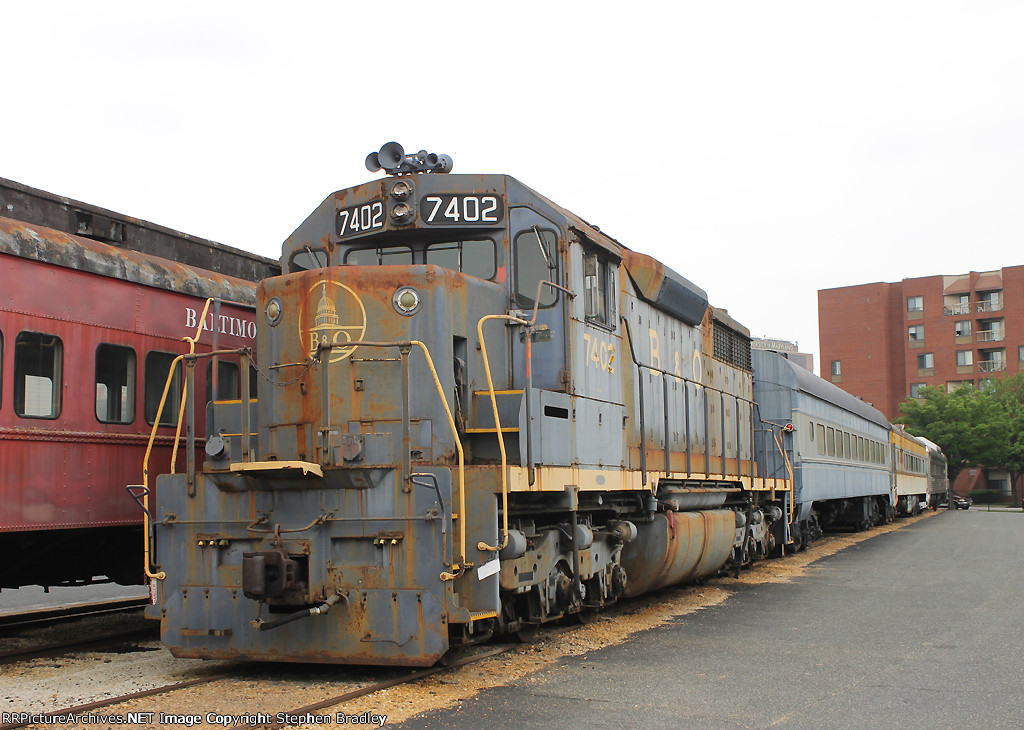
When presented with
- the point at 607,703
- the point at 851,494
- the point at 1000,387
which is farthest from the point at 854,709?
the point at 1000,387

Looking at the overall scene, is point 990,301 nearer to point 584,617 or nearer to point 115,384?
point 584,617

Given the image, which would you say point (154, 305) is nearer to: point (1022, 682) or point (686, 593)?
point (686, 593)

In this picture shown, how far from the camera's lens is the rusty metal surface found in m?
8.66

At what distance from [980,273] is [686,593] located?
221 feet

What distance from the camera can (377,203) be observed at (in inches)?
319

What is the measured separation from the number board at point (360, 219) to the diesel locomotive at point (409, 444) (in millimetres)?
16

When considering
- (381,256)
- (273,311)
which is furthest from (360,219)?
(273,311)

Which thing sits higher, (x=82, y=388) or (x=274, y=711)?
(x=82, y=388)

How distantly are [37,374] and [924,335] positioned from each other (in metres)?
72.9

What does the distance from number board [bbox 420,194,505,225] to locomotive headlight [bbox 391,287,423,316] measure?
3.07 ft

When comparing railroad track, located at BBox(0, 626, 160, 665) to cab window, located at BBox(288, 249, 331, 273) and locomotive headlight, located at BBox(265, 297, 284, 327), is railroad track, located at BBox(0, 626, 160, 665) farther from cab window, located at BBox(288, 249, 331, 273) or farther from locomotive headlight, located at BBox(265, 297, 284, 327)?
cab window, located at BBox(288, 249, 331, 273)

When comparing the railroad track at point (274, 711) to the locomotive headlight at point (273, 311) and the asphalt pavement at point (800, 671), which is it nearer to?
the asphalt pavement at point (800, 671)

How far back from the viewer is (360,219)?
820 centimetres

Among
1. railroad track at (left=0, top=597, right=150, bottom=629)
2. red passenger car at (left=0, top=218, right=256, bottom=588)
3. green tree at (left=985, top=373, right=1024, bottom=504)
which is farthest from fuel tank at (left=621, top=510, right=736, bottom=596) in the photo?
green tree at (left=985, top=373, right=1024, bottom=504)
